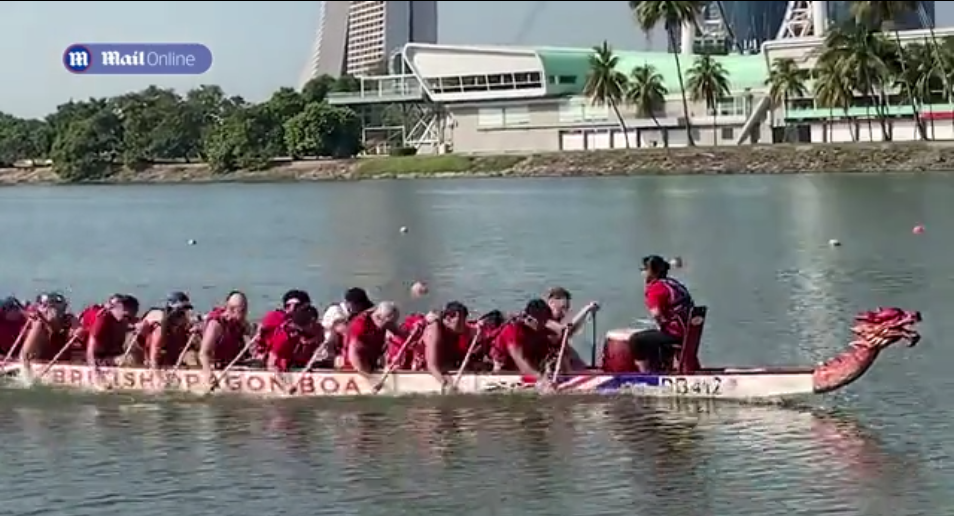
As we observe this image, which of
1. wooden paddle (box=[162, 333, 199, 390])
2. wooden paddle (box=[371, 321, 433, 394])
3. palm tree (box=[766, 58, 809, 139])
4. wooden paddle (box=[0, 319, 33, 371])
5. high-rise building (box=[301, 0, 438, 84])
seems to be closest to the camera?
wooden paddle (box=[371, 321, 433, 394])

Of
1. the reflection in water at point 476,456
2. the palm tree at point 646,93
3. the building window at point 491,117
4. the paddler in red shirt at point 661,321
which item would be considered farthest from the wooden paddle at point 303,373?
the building window at point 491,117

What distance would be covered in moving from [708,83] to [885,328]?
106m

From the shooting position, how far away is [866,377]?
21125mm

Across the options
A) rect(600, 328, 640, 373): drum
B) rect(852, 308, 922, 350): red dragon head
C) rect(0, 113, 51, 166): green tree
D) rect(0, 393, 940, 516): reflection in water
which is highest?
rect(0, 113, 51, 166): green tree

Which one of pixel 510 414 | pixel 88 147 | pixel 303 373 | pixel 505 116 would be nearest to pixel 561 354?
pixel 510 414

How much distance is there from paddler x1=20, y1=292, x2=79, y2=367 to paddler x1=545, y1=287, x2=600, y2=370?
633 centimetres

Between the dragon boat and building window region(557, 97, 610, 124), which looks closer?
the dragon boat

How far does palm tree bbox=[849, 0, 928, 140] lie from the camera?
101012mm

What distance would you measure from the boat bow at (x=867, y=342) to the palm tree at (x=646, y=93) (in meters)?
106

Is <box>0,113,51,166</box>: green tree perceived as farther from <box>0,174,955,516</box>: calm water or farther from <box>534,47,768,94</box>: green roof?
<box>534,47,768,94</box>: green roof

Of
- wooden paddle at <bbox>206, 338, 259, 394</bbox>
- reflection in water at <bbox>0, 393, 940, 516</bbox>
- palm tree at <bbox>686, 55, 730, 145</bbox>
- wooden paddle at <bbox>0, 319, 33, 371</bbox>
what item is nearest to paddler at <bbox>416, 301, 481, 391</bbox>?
reflection in water at <bbox>0, 393, 940, 516</bbox>

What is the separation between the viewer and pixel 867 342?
1727cm

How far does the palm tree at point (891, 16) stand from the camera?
331 feet

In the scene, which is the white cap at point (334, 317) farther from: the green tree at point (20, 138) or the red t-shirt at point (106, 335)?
the green tree at point (20, 138)
